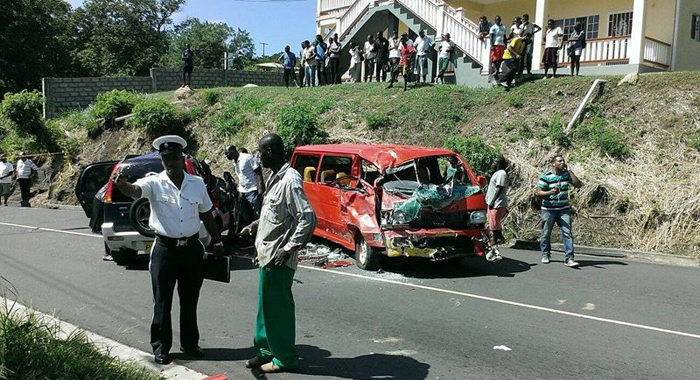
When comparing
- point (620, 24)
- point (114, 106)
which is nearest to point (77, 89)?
point (114, 106)

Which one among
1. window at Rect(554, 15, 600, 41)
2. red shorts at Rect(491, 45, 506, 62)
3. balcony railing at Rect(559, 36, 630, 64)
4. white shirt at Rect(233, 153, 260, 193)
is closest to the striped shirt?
white shirt at Rect(233, 153, 260, 193)

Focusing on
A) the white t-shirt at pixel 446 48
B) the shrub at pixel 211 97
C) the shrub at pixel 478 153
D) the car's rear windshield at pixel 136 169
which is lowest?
the car's rear windshield at pixel 136 169

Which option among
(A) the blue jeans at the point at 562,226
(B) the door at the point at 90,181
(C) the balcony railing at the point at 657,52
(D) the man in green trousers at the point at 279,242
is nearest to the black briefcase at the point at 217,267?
(D) the man in green trousers at the point at 279,242

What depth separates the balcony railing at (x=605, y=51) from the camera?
1847cm

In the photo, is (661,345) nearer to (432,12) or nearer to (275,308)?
(275,308)

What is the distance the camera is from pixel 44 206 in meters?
20.3

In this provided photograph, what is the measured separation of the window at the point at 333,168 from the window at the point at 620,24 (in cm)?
1575

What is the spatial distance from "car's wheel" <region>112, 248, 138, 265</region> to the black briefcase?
4.65 m

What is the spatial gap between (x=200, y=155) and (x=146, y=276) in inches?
486

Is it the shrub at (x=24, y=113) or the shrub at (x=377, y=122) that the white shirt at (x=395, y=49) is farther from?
the shrub at (x=24, y=113)

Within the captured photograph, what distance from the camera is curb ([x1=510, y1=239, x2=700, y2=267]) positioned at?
34.9ft

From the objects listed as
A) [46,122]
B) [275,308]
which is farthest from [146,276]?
[46,122]

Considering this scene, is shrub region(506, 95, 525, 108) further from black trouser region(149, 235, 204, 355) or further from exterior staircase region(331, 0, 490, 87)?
black trouser region(149, 235, 204, 355)

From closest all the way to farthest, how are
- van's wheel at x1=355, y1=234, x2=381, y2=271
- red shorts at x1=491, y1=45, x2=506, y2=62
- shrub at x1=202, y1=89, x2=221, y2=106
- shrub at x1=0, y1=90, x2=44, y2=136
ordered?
van's wheel at x1=355, y1=234, x2=381, y2=271
red shorts at x1=491, y1=45, x2=506, y2=62
shrub at x1=0, y1=90, x2=44, y2=136
shrub at x1=202, y1=89, x2=221, y2=106
